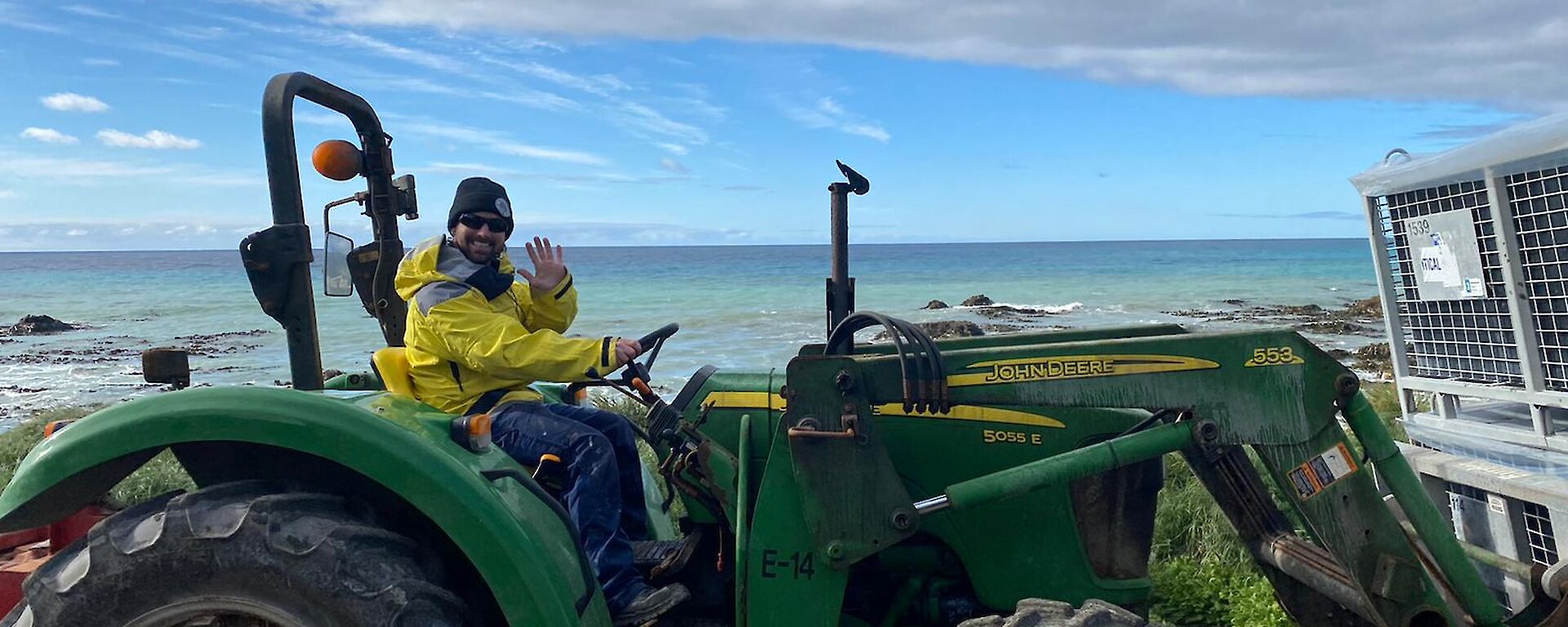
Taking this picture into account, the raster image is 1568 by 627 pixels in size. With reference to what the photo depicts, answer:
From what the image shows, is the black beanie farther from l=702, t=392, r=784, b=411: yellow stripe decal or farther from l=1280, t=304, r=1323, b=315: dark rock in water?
l=1280, t=304, r=1323, b=315: dark rock in water

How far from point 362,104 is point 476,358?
116 centimetres

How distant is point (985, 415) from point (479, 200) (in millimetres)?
1803

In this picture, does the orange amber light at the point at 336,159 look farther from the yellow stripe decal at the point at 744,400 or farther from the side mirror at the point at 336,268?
the yellow stripe decal at the point at 744,400

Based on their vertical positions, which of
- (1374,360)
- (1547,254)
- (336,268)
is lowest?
(1374,360)

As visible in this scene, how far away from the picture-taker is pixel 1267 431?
279 cm

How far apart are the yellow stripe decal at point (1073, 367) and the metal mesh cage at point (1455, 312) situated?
216 cm

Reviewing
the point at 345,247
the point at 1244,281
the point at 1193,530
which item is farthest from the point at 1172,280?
the point at 345,247

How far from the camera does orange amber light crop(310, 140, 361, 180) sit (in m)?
3.56

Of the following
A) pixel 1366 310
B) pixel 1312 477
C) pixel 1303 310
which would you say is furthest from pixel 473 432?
pixel 1303 310

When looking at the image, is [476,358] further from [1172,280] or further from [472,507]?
[1172,280]

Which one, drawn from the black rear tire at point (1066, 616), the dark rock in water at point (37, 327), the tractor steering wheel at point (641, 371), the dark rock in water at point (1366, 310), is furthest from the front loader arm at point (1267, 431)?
the dark rock in water at point (37, 327)

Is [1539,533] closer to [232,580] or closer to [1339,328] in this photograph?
[232,580]

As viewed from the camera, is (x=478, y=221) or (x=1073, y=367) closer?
(x=1073, y=367)

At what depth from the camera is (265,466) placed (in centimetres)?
293
